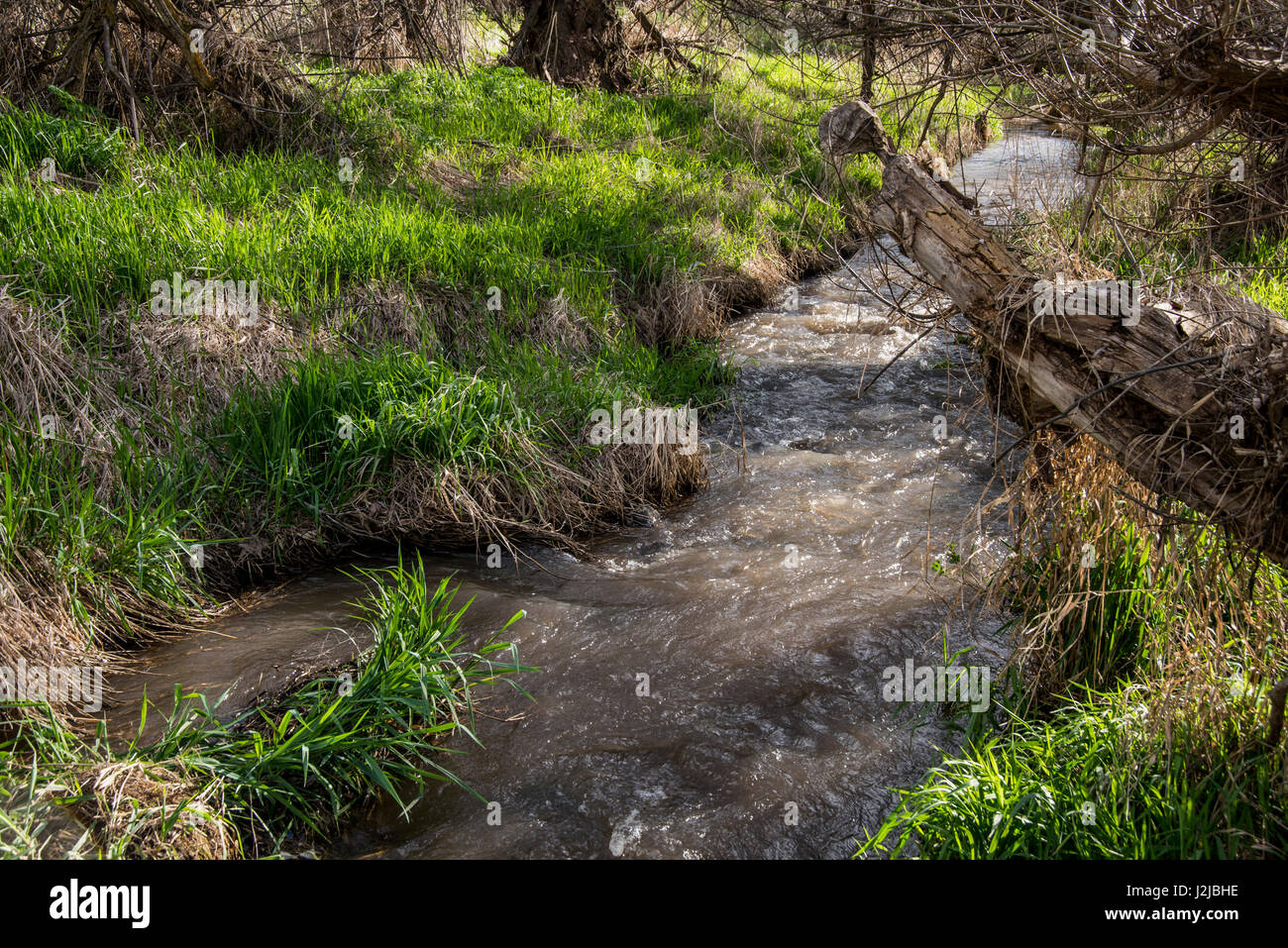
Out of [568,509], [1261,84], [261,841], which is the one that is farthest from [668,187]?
[261,841]

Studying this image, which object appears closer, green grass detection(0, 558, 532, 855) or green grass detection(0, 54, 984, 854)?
green grass detection(0, 558, 532, 855)

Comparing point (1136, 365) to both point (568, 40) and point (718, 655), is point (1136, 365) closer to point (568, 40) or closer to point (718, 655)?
point (718, 655)

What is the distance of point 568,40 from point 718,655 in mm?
10018

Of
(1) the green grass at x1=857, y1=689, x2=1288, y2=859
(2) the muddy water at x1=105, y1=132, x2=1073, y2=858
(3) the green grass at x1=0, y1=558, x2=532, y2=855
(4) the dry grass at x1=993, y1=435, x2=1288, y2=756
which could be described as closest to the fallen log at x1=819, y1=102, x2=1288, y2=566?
(4) the dry grass at x1=993, y1=435, x2=1288, y2=756

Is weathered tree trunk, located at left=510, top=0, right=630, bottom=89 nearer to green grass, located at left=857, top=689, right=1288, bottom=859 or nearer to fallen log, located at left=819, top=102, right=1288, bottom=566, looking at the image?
fallen log, located at left=819, top=102, right=1288, bottom=566

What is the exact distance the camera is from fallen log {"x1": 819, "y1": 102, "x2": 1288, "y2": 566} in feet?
8.97

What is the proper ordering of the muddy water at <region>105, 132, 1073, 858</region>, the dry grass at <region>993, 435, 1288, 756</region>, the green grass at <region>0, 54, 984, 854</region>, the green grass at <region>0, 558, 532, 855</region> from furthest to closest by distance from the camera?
the green grass at <region>0, 54, 984, 854</region>, the muddy water at <region>105, 132, 1073, 858</region>, the dry grass at <region>993, 435, 1288, 756</region>, the green grass at <region>0, 558, 532, 855</region>

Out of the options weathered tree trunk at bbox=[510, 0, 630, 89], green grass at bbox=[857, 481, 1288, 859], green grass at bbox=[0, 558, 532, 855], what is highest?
weathered tree trunk at bbox=[510, 0, 630, 89]

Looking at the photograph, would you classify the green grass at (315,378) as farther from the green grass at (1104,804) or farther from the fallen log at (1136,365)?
the green grass at (1104,804)

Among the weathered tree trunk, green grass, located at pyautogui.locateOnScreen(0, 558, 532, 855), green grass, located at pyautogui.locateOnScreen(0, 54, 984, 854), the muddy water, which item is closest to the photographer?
green grass, located at pyautogui.locateOnScreen(0, 558, 532, 855)

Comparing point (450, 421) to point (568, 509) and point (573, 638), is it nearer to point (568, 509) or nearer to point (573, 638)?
point (568, 509)

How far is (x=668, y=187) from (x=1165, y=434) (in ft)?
23.9

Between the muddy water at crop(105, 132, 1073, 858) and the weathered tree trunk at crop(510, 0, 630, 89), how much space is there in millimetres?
7277

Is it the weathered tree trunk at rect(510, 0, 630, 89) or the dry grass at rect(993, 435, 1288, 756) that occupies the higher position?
the weathered tree trunk at rect(510, 0, 630, 89)
